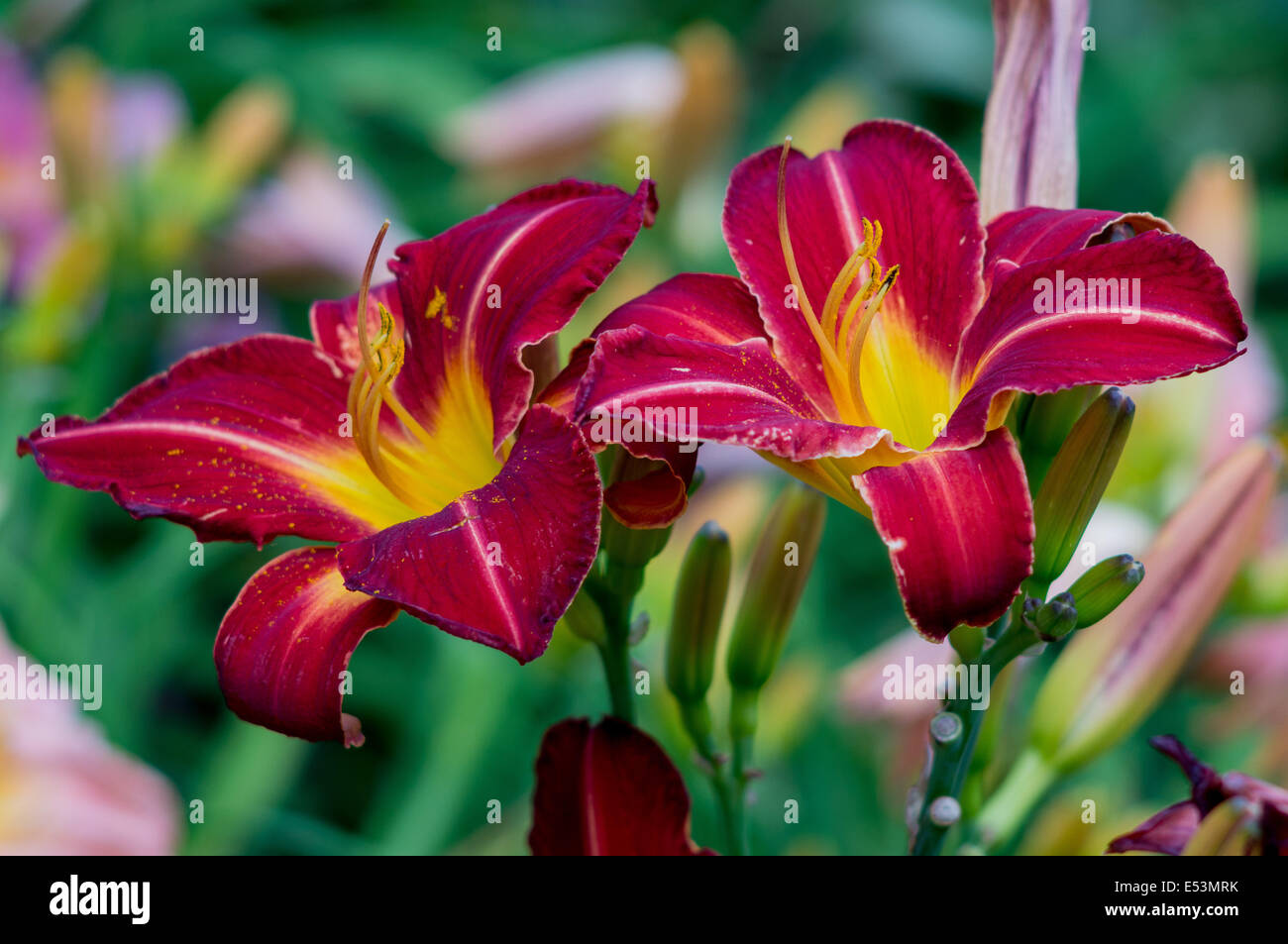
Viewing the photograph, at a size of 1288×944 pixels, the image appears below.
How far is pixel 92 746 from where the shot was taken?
0.73m

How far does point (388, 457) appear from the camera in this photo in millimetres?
496

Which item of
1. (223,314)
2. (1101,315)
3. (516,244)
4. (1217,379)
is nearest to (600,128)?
(223,314)

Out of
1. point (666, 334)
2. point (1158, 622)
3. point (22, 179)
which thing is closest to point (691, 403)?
point (666, 334)

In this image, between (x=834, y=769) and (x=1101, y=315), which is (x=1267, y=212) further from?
(x=1101, y=315)

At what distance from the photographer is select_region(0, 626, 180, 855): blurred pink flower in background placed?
0.72 m

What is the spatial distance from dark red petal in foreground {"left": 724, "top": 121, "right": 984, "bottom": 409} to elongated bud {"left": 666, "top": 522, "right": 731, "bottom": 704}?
9cm

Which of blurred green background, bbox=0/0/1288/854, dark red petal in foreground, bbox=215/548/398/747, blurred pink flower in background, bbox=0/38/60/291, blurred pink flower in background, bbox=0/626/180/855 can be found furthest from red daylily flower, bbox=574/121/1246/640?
blurred pink flower in background, bbox=0/38/60/291

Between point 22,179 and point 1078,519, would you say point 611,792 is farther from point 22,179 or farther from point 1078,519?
point 22,179

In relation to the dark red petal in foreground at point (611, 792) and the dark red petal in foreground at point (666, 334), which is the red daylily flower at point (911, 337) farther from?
the dark red petal in foreground at point (611, 792)

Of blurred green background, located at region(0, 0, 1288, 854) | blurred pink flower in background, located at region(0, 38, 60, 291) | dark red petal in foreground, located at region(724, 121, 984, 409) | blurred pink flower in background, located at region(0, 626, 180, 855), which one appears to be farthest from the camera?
blurred pink flower in background, located at region(0, 38, 60, 291)

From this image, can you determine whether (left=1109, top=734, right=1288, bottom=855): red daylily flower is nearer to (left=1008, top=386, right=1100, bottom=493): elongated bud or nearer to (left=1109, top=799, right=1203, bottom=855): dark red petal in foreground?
(left=1109, top=799, right=1203, bottom=855): dark red petal in foreground

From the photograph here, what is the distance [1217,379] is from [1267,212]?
23.8 inches

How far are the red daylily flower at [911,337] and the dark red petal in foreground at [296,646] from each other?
11 centimetres

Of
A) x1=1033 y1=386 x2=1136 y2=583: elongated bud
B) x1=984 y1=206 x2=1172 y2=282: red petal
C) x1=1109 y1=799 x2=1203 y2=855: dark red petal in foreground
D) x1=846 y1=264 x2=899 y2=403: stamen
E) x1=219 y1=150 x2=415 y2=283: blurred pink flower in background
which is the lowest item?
x1=1109 y1=799 x2=1203 y2=855: dark red petal in foreground
